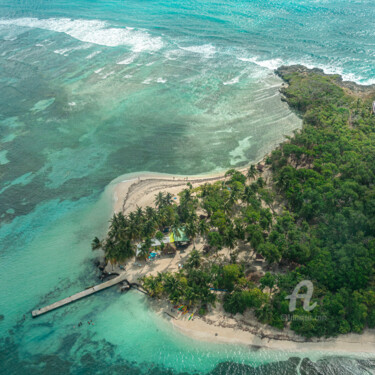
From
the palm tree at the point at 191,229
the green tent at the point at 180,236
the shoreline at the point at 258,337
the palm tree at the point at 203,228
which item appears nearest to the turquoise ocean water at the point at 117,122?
the shoreline at the point at 258,337

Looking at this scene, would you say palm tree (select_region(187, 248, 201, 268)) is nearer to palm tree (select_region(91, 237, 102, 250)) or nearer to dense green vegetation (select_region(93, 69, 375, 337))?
dense green vegetation (select_region(93, 69, 375, 337))

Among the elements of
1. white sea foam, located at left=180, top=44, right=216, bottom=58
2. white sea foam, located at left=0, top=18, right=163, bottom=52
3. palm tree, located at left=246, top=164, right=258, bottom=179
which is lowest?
palm tree, located at left=246, top=164, right=258, bottom=179

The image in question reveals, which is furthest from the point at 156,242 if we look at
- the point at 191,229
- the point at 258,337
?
the point at 258,337

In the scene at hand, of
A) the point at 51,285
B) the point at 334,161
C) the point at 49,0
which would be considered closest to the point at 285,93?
the point at 334,161

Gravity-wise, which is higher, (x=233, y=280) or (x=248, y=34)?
(x=248, y=34)

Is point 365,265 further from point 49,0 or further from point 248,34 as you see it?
point 49,0

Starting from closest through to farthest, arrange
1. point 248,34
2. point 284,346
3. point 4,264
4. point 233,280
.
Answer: point 284,346, point 233,280, point 4,264, point 248,34

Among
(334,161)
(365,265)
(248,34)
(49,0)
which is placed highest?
→ (49,0)

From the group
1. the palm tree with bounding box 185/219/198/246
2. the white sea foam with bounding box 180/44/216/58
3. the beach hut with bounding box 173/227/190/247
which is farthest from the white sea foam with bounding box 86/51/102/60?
the palm tree with bounding box 185/219/198/246
